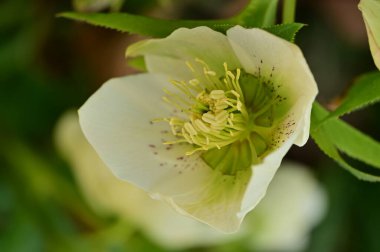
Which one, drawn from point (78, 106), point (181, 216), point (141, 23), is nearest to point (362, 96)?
point (141, 23)

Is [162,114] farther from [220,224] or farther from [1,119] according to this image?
[1,119]

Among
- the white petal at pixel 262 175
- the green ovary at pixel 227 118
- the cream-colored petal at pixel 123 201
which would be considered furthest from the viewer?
the cream-colored petal at pixel 123 201

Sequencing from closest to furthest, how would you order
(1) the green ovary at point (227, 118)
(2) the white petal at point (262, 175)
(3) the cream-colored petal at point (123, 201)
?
(2) the white petal at point (262, 175) < (1) the green ovary at point (227, 118) < (3) the cream-colored petal at point (123, 201)

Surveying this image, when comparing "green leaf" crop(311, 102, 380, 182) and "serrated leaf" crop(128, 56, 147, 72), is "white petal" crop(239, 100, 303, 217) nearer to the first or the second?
"green leaf" crop(311, 102, 380, 182)

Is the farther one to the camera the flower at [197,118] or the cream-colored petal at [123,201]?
the cream-colored petal at [123,201]

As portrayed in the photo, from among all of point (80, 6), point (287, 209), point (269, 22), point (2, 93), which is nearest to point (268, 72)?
point (269, 22)

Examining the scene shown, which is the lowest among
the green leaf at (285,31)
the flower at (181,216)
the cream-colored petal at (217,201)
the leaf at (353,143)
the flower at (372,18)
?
the flower at (181,216)

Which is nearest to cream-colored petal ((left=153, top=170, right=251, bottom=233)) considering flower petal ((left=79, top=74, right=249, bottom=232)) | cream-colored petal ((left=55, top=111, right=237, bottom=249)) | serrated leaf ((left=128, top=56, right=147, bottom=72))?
flower petal ((left=79, top=74, right=249, bottom=232))

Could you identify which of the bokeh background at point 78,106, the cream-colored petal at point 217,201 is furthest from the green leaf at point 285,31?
the bokeh background at point 78,106

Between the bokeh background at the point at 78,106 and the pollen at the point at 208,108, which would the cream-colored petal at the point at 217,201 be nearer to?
the pollen at the point at 208,108
